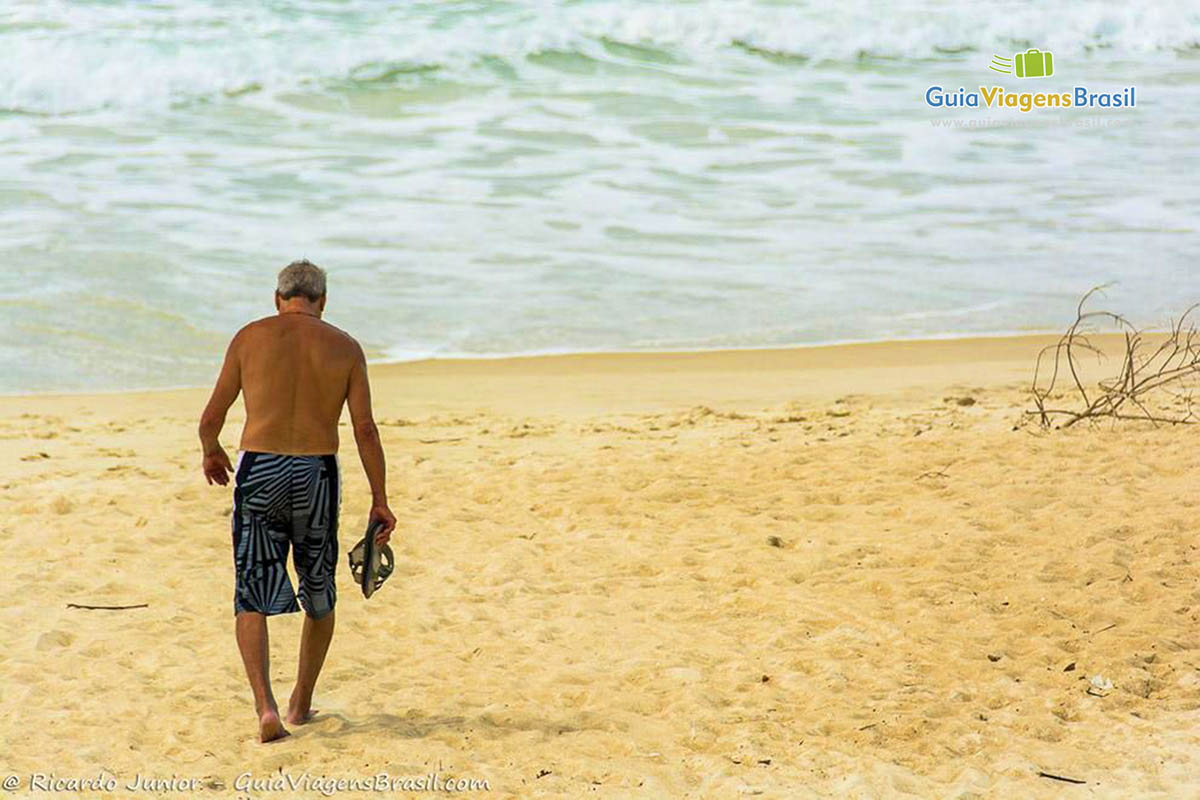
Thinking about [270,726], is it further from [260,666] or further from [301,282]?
[301,282]

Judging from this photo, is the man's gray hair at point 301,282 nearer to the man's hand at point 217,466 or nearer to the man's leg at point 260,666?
the man's hand at point 217,466

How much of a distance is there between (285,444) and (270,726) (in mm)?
856

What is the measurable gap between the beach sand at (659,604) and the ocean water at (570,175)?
2079 mm

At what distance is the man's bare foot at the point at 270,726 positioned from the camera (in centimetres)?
432

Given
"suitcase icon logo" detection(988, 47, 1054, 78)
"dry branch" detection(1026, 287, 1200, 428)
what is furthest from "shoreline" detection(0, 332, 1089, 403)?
"suitcase icon logo" detection(988, 47, 1054, 78)

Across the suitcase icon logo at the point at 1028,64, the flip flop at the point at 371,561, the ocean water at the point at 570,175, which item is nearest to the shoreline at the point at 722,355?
the ocean water at the point at 570,175

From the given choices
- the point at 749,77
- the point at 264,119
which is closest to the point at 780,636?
the point at 264,119

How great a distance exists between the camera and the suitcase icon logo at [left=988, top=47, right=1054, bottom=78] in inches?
895

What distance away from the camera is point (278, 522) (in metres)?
4.24

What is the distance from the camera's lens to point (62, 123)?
17703 millimetres

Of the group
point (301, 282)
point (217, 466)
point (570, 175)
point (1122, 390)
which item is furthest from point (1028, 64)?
point (217, 466)

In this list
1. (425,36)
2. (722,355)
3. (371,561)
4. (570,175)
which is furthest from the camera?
(425,36)

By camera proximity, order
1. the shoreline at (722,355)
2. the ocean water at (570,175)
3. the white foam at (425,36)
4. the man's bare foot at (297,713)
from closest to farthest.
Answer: the man's bare foot at (297,713), the shoreline at (722,355), the ocean water at (570,175), the white foam at (425,36)

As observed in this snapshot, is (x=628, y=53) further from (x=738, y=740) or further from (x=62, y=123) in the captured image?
(x=738, y=740)
